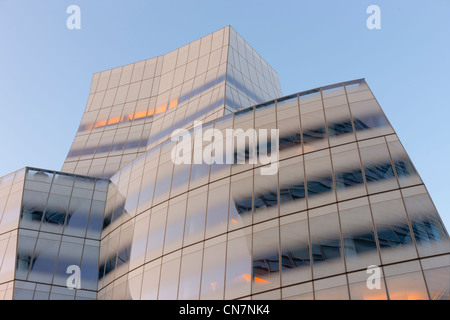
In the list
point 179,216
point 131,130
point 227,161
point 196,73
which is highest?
point 196,73

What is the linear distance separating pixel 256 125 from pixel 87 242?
1602cm

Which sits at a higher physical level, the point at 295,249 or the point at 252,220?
the point at 252,220

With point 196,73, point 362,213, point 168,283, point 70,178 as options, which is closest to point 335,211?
point 362,213

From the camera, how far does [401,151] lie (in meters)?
29.3

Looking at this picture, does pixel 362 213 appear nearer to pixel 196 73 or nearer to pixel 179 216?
pixel 179 216

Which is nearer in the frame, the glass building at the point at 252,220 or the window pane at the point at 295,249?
the glass building at the point at 252,220

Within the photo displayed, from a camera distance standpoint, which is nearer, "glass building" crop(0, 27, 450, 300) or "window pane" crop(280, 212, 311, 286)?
"glass building" crop(0, 27, 450, 300)

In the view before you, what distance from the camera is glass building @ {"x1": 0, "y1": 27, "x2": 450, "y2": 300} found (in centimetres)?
2547

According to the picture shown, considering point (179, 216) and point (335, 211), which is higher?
point (179, 216)

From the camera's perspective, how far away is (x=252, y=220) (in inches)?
1174

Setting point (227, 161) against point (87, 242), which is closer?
point (227, 161)

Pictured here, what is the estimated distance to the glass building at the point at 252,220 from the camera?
83.6 ft

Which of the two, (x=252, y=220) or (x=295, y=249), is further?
(x=252, y=220)
